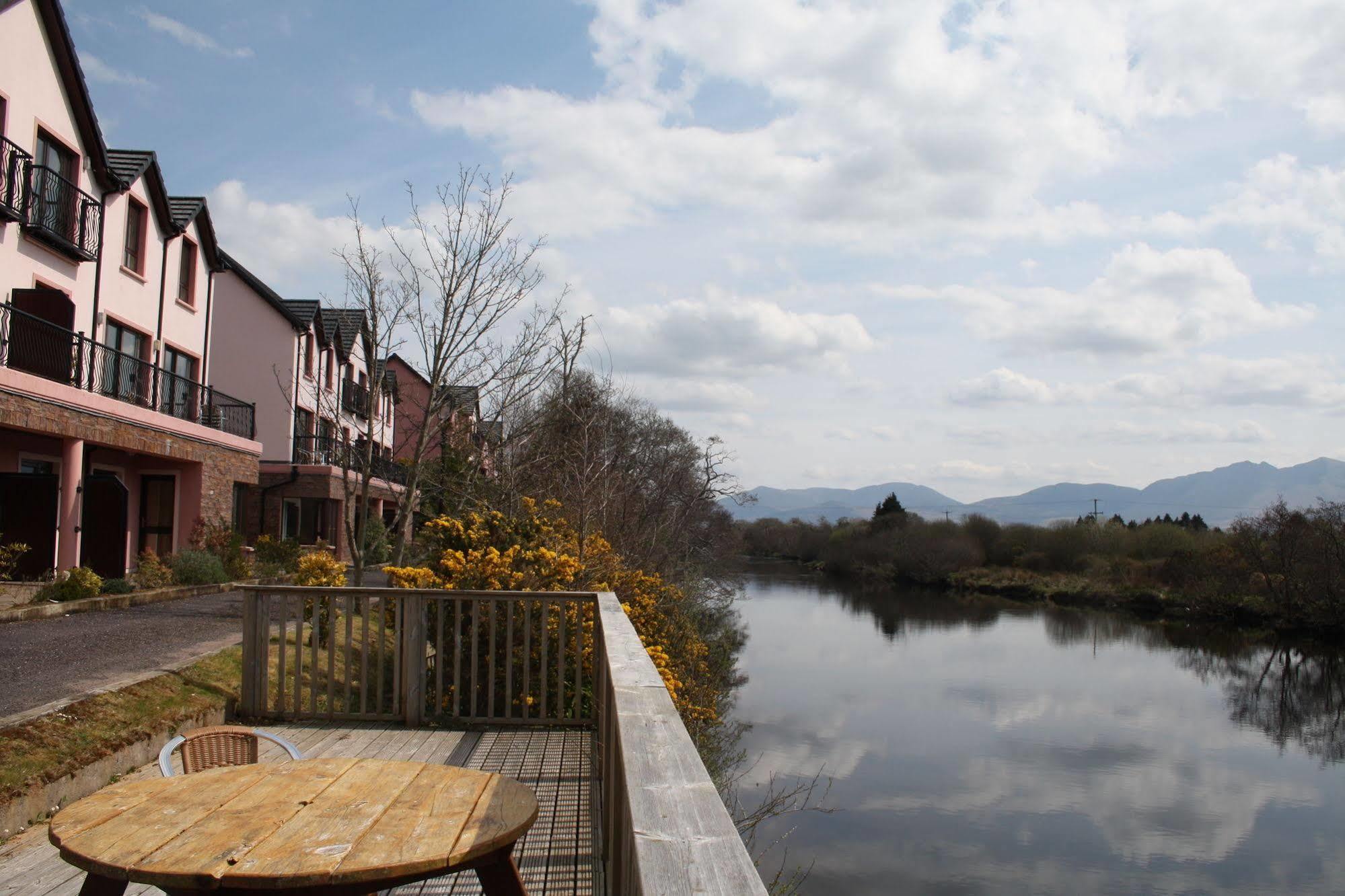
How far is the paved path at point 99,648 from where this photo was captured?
6.87m

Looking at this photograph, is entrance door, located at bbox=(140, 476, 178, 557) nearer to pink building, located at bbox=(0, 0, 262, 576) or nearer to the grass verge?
pink building, located at bbox=(0, 0, 262, 576)

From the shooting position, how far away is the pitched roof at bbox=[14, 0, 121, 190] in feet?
50.2

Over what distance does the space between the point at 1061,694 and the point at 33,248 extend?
2131 centimetres

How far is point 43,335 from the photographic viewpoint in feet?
46.8

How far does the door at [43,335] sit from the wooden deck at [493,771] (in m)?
10.1

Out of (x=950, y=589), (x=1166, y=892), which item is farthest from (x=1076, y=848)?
(x=950, y=589)

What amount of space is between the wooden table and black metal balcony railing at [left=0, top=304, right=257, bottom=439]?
12409 millimetres

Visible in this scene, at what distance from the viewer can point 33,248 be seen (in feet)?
49.0

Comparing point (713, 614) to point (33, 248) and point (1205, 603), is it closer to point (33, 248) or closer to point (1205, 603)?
point (33, 248)

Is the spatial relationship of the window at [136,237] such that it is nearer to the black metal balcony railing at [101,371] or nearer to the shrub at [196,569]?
the black metal balcony railing at [101,371]

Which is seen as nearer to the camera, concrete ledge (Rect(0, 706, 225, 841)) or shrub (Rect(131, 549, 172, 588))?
concrete ledge (Rect(0, 706, 225, 841))

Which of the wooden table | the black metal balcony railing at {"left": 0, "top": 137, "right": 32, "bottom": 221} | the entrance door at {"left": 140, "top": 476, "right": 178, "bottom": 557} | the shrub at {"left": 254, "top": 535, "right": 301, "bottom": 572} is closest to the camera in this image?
the wooden table

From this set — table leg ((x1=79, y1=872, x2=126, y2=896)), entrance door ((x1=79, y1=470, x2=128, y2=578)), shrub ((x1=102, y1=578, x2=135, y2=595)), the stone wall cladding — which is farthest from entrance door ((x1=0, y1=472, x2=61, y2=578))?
table leg ((x1=79, y1=872, x2=126, y2=896))

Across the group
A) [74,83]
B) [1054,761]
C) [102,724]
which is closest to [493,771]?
[102,724]
